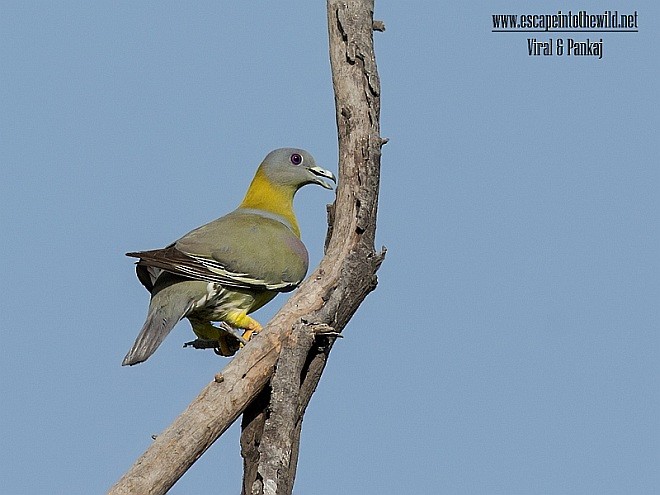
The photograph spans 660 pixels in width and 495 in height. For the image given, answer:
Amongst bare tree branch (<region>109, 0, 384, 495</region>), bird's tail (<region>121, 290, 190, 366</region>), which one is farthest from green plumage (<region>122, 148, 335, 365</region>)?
bare tree branch (<region>109, 0, 384, 495</region>)

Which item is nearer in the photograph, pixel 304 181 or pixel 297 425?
pixel 297 425

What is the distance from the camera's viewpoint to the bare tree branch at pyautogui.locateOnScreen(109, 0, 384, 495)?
5.37 metres

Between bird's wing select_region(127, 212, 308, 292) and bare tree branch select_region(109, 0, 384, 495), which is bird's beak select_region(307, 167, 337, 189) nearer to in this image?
bare tree branch select_region(109, 0, 384, 495)

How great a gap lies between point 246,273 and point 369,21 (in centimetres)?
184

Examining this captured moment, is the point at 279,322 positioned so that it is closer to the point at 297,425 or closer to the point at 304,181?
the point at 297,425

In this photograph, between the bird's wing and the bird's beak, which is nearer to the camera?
the bird's wing

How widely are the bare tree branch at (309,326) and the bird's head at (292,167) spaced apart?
52cm

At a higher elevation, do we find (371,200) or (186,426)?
(371,200)

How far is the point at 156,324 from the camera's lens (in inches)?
230

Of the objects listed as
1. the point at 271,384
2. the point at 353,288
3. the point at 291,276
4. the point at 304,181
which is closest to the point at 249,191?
the point at 304,181

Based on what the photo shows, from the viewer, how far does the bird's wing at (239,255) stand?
19.6 feet

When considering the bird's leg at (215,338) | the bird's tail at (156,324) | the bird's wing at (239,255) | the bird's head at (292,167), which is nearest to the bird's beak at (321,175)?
the bird's head at (292,167)

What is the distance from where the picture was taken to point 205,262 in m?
6.07

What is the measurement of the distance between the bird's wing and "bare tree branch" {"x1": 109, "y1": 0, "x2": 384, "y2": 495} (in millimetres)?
269
